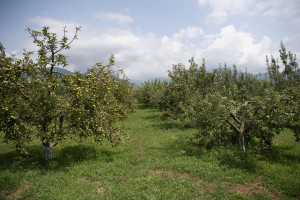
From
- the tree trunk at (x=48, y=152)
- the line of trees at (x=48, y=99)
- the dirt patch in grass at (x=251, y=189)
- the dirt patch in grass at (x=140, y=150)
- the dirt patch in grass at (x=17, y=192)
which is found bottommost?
the dirt patch in grass at (x=251, y=189)

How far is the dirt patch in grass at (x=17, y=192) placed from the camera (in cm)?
727

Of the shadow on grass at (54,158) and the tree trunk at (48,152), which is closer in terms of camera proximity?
the shadow on grass at (54,158)

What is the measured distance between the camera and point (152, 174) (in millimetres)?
9211

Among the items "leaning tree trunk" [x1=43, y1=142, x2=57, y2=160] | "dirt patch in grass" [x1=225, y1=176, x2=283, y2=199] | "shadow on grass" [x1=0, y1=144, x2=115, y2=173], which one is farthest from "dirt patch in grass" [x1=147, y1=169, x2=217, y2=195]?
"leaning tree trunk" [x1=43, y1=142, x2=57, y2=160]

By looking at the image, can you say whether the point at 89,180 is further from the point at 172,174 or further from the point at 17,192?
the point at 172,174

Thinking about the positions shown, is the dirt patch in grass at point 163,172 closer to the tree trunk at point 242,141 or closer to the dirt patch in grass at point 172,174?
the dirt patch in grass at point 172,174

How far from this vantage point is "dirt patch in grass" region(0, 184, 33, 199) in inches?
286

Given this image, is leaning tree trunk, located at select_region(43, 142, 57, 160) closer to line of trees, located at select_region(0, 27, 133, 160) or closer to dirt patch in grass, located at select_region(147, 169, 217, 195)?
line of trees, located at select_region(0, 27, 133, 160)

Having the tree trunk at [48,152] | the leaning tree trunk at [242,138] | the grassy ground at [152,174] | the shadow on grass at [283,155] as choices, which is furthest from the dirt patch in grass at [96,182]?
the shadow on grass at [283,155]

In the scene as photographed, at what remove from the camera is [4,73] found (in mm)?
8203

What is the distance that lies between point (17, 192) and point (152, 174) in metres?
6.06

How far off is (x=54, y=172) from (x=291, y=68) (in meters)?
46.6

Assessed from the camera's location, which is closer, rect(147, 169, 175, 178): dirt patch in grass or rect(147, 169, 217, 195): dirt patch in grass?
rect(147, 169, 217, 195): dirt patch in grass

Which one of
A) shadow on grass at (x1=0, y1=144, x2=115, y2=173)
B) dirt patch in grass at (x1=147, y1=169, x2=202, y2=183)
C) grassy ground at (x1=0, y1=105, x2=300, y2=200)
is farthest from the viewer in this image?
shadow on grass at (x1=0, y1=144, x2=115, y2=173)
